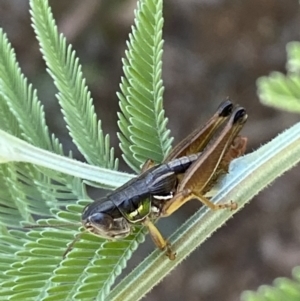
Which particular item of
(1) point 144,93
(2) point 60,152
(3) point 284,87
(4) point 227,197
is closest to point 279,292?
(3) point 284,87

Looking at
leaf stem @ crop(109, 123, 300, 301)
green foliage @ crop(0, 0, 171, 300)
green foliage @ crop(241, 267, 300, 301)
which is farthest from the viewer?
green foliage @ crop(0, 0, 171, 300)

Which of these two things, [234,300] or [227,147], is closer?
[227,147]

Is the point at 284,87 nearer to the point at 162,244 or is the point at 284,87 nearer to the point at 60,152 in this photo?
the point at 162,244

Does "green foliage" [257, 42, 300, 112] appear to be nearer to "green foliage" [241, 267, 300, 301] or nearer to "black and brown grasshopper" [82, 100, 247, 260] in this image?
"green foliage" [241, 267, 300, 301]

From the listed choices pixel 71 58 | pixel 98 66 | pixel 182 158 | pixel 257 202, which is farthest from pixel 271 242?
pixel 71 58

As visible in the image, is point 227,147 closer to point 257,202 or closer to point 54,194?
point 54,194

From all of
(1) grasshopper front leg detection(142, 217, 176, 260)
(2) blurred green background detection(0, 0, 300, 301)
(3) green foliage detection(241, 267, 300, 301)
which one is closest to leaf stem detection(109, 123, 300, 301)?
(1) grasshopper front leg detection(142, 217, 176, 260)

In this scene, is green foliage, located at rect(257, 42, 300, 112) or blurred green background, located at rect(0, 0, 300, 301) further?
blurred green background, located at rect(0, 0, 300, 301)
